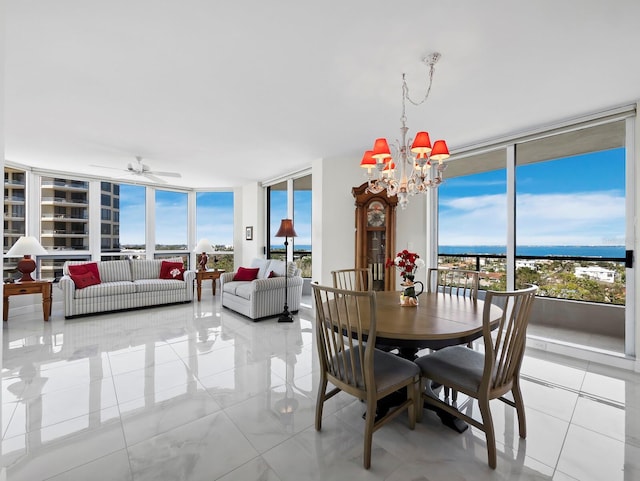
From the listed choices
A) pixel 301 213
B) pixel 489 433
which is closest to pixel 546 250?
pixel 489 433

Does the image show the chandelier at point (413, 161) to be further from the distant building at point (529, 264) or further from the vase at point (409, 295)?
the distant building at point (529, 264)

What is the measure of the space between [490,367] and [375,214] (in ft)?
9.28

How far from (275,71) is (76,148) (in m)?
3.55

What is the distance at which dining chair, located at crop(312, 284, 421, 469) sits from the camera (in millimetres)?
1703

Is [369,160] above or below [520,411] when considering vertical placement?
above

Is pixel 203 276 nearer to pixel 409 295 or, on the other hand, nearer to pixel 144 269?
pixel 144 269

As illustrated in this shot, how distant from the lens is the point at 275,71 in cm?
236

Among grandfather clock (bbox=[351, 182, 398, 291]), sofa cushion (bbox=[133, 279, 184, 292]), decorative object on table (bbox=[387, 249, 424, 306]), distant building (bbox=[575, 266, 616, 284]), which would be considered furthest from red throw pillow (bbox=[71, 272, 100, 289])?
distant building (bbox=[575, 266, 616, 284])

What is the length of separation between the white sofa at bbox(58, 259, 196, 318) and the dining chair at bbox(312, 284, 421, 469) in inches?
170

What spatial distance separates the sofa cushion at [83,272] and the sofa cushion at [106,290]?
0.13 m

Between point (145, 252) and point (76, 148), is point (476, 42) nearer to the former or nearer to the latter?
point (76, 148)

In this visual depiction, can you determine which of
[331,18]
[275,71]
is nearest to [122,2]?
[275,71]

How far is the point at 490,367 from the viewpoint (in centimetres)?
170

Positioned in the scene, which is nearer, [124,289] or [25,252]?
[25,252]
